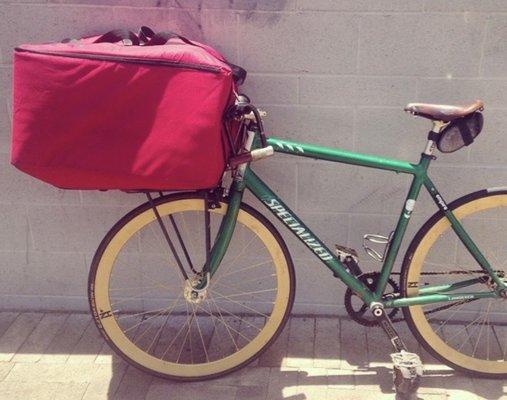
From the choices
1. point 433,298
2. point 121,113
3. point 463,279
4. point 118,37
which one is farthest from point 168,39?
point 463,279

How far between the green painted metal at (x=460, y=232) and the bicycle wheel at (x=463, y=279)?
0.03m

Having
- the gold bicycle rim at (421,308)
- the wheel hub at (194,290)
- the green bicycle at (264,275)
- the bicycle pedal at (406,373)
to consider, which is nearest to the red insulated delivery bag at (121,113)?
the green bicycle at (264,275)

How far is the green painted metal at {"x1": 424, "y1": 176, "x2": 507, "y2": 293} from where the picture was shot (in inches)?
111

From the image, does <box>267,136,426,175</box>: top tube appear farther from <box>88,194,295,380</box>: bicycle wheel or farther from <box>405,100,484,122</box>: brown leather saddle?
<box>88,194,295,380</box>: bicycle wheel

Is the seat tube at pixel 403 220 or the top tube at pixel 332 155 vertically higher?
the top tube at pixel 332 155

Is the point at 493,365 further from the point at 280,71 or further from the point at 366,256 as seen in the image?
the point at 280,71

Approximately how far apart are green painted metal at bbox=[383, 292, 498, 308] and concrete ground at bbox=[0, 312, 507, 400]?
39 cm

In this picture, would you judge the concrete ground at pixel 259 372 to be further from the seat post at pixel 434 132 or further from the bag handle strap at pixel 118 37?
the bag handle strap at pixel 118 37

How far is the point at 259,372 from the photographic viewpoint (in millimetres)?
3084

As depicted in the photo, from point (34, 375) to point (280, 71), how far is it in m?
1.93

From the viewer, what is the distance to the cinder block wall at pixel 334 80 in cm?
299

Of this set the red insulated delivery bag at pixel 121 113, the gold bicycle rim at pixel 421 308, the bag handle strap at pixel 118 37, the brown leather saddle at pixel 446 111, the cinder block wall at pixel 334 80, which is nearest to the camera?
the red insulated delivery bag at pixel 121 113

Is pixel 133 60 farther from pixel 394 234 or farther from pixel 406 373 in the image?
pixel 406 373

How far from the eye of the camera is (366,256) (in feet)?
11.1
